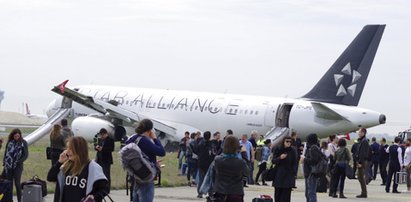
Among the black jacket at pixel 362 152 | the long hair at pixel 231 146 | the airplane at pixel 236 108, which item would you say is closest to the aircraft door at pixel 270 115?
the airplane at pixel 236 108

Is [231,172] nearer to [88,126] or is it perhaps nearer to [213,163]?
[213,163]

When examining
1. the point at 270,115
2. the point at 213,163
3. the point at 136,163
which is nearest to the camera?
the point at 136,163

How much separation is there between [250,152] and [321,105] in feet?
47.5

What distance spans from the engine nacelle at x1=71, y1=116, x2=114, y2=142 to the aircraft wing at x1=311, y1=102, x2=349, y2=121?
28.7 ft

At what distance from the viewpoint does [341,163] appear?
75.6ft

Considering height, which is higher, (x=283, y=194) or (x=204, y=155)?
(x=204, y=155)

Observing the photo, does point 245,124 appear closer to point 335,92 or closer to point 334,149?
point 335,92

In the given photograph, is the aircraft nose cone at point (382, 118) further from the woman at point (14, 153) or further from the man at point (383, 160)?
the woman at point (14, 153)

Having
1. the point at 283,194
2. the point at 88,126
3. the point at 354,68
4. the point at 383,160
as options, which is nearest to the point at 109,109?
the point at 88,126

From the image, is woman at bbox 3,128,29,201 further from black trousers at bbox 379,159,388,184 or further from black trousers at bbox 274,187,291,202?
black trousers at bbox 379,159,388,184

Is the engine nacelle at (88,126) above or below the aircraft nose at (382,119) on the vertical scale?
below

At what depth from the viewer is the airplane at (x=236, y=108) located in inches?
1580

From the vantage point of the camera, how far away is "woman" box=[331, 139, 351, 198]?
22.8 meters

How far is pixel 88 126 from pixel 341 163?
21259 mm
